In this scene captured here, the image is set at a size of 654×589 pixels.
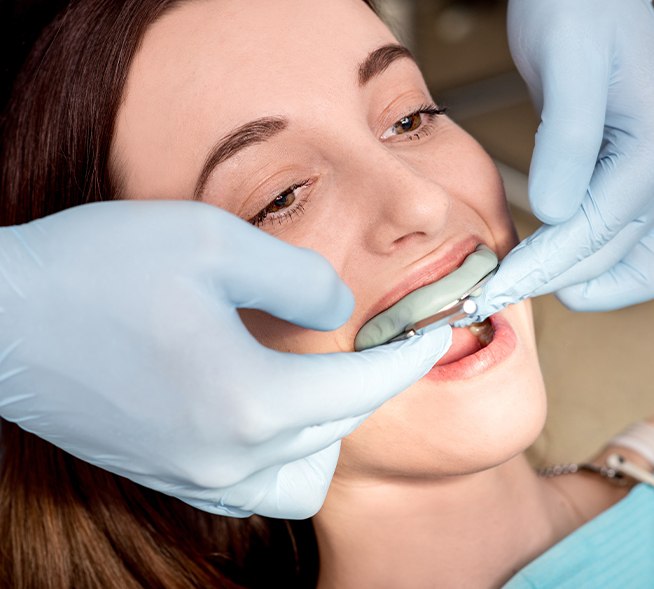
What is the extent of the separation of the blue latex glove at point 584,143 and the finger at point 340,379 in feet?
0.45

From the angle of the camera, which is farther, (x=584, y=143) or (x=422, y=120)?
(x=422, y=120)

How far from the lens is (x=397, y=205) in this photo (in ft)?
3.45

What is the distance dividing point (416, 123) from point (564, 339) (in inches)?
53.3

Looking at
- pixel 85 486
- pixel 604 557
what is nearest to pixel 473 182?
pixel 604 557

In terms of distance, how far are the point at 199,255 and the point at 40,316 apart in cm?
18

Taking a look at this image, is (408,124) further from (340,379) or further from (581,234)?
(340,379)

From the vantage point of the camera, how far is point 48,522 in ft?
4.41

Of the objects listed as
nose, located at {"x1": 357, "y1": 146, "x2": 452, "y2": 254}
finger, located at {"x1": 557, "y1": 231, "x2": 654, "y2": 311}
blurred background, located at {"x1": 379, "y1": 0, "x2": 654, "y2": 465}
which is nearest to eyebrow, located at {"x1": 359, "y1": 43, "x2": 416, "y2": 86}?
nose, located at {"x1": 357, "y1": 146, "x2": 452, "y2": 254}

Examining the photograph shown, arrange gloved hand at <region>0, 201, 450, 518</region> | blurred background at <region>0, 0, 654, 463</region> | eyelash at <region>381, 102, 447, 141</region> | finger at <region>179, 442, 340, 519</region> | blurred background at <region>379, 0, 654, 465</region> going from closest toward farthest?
gloved hand at <region>0, 201, 450, 518</region>, finger at <region>179, 442, 340, 519</region>, eyelash at <region>381, 102, 447, 141</region>, blurred background at <region>0, 0, 654, 463</region>, blurred background at <region>379, 0, 654, 465</region>

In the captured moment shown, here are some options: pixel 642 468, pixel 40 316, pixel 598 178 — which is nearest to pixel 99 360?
pixel 40 316

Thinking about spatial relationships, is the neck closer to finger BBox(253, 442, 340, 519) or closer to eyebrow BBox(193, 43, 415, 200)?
finger BBox(253, 442, 340, 519)

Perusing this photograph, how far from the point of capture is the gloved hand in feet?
2.94

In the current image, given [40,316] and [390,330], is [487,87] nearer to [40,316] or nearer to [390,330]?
[390,330]

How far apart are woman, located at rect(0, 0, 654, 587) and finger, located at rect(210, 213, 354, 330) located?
8 centimetres
